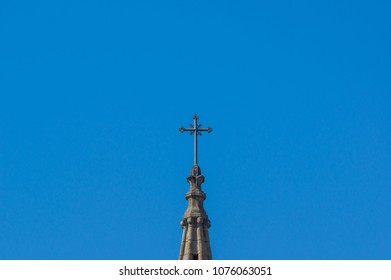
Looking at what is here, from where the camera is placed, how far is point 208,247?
275ft

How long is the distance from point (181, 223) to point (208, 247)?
2.12m

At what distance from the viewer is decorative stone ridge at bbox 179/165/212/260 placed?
83.2 metres

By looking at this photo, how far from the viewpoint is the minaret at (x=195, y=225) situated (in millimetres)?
83250

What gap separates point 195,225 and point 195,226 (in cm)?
5

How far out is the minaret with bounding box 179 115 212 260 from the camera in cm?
8325

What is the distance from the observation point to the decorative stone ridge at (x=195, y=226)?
273ft

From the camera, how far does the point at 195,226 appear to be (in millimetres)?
84375

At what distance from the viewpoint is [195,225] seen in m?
84.4
